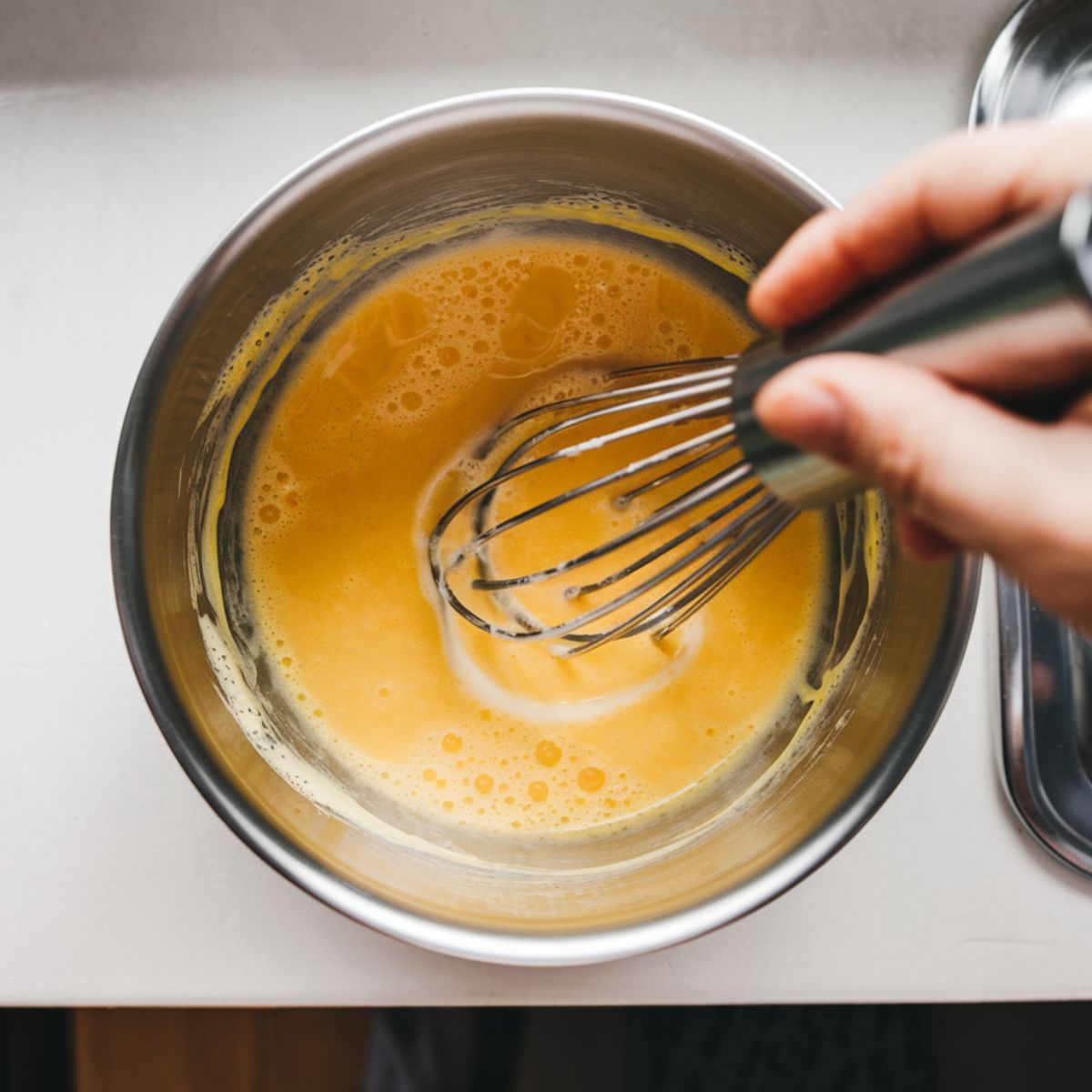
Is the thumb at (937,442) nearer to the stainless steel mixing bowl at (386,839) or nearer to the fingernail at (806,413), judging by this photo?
the fingernail at (806,413)

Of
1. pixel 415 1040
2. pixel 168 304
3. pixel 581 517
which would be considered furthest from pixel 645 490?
pixel 415 1040

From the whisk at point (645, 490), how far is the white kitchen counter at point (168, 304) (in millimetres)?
202

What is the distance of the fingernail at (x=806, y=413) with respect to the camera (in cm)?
36

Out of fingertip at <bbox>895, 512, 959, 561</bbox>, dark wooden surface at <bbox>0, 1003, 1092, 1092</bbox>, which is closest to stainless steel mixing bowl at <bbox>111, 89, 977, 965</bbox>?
fingertip at <bbox>895, 512, 959, 561</bbox>

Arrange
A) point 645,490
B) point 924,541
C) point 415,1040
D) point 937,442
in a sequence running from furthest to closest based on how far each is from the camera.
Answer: point 415,1040 < point 645,490 < point 924,541 < point 937,442

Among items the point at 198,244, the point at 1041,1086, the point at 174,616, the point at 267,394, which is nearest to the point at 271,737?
the point at 174,616

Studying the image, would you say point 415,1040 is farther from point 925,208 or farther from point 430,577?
point 925,208

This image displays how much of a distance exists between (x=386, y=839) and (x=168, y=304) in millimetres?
394

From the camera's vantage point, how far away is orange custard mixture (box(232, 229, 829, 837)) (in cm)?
66

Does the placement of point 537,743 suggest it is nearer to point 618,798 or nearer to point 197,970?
point 618,798

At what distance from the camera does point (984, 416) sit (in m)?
0.35

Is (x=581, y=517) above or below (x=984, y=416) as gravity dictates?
above

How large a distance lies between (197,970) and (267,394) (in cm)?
39

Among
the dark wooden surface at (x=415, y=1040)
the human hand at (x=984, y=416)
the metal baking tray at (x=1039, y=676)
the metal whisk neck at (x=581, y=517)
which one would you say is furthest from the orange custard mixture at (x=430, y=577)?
the dark wooden surface at (x=415, y=1040)
